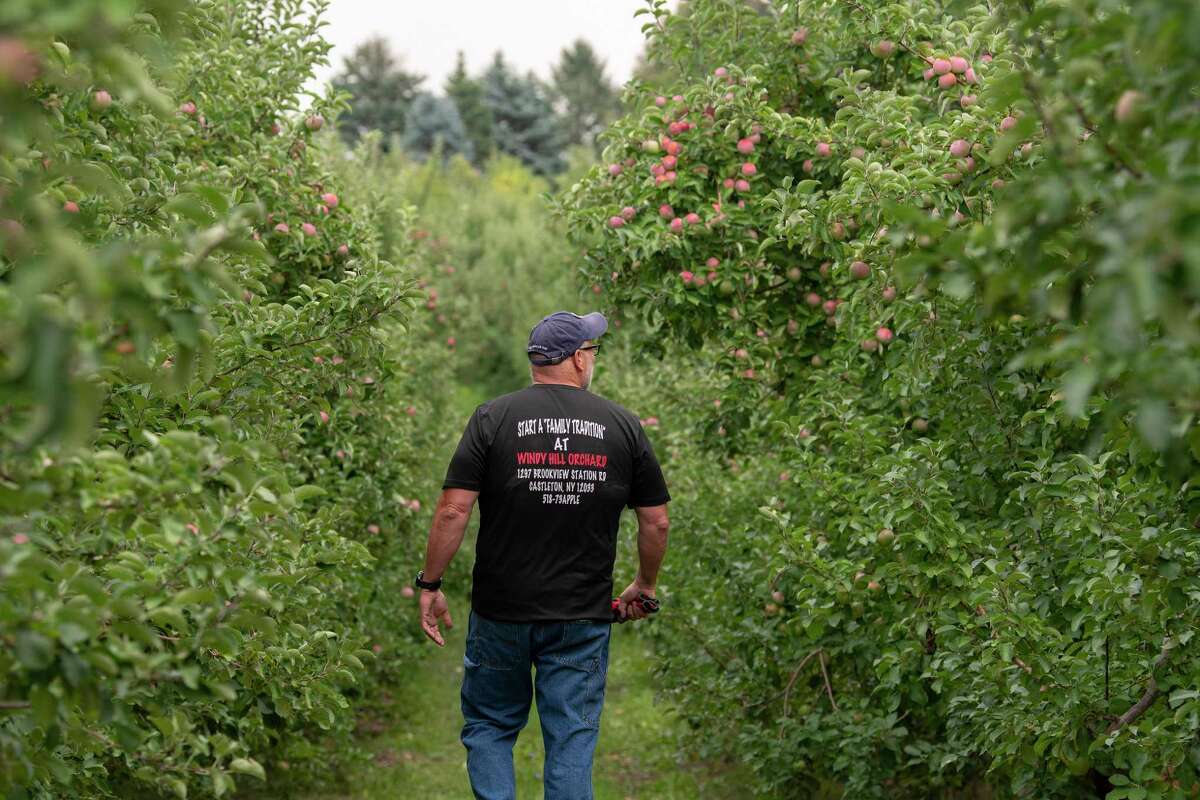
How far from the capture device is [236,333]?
126 inches

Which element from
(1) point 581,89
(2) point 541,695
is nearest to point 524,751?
(2) point 541,695

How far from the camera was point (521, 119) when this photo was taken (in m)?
44.3

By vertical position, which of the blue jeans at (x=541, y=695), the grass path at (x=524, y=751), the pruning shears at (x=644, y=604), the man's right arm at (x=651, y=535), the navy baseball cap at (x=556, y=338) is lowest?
the grass path at (x=524, y=751)

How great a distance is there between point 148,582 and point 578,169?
19.9m

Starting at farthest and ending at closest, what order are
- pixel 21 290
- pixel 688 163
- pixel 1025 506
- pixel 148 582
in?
pixel 688 163
pixel 1025 506
pixel 148 582
pixel 21 290

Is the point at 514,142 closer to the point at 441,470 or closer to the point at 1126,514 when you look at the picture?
the point at 441,470

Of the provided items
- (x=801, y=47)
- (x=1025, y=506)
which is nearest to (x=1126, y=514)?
(x=1025, y=506)

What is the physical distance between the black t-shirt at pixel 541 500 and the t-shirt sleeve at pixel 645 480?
0.08m

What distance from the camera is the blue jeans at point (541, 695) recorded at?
3641mm

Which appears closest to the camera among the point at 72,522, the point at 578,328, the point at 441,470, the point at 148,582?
the point at 148,582

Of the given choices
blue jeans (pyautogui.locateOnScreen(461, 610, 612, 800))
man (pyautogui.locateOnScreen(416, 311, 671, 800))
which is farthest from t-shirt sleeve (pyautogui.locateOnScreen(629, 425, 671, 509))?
blue jeans (pyautogui.locateOnScreen(461, 610, 612, 800))

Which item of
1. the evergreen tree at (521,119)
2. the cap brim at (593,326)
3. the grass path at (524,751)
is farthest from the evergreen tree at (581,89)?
the cap brim at (593,326)

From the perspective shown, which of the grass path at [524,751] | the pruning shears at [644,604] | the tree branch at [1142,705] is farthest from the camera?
the grass path at [524,751]

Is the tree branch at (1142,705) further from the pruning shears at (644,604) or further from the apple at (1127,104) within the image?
the apple at (1127,104)
